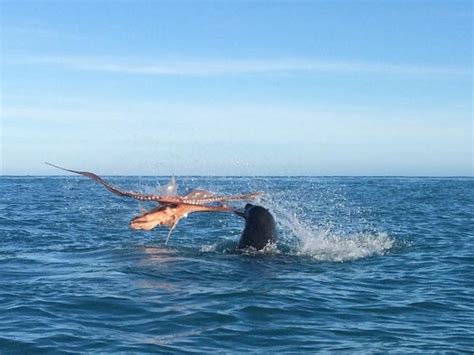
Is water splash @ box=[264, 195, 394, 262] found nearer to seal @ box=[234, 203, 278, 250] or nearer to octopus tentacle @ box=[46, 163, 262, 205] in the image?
seal @ box=[234, 203, 278, 250]

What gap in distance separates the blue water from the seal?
376mm

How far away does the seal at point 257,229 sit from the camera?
1886 centimetres

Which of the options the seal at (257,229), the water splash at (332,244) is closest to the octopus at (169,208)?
the seal at (257,229)

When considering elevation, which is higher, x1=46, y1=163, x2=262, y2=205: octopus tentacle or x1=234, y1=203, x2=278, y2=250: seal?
x1=46, y1=163, x2=262, y2=205: octopus tentacle

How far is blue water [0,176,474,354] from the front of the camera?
11039 millimetres

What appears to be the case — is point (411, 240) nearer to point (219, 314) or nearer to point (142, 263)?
point (142, 263)

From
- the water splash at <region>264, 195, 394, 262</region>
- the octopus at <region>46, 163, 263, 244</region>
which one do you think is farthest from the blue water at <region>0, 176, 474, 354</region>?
the octopus at <region>46, 163, 263, 244</region>

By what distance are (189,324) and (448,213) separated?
87.1ft

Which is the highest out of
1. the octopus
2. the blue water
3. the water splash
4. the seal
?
the octopus

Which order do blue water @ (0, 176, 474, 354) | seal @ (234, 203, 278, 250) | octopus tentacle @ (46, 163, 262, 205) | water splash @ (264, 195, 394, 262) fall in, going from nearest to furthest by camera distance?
blue water @ (0, 176, 474, 354), octopus tentacle @ (46, 163, 262, 205), seal @ (234, 203, 278, 250), water splash @ (264, 195, 394, 262)

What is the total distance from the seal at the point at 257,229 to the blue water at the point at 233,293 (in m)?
0.38

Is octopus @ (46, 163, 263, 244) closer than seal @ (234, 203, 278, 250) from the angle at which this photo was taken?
Yes

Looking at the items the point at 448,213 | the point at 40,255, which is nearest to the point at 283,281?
the point at 40,255

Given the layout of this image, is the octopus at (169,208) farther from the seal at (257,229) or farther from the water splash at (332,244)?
the water splash at (332,244)
